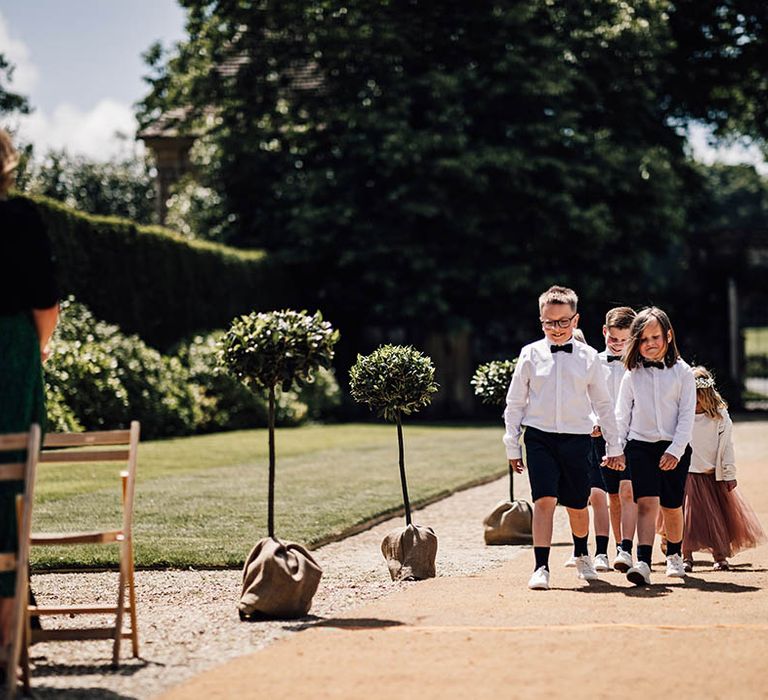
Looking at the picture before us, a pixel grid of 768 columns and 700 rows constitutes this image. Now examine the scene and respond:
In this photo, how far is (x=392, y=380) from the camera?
8.89 meters

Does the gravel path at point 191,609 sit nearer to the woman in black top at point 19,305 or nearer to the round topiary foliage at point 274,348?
the woman in black top at point 19,305

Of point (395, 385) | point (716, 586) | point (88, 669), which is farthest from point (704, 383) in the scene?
point (88, 669)

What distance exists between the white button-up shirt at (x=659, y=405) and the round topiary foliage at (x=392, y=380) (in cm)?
137

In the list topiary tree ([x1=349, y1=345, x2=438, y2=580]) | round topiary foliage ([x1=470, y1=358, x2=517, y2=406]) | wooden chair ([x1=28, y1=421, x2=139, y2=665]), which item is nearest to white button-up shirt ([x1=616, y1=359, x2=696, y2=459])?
topiary tree ([x1=349, y1=345, x2=438, y2=580])

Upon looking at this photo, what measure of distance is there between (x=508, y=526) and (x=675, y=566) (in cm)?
234

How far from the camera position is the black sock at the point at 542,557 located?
308 inches

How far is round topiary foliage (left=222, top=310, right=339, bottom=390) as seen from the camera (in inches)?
296

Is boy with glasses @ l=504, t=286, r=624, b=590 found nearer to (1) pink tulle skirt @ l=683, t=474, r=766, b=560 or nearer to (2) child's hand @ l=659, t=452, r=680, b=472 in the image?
(2) child's hand @ l=659, t=452, r=680, b=472

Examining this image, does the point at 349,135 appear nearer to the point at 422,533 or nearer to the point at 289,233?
the point at 289,233

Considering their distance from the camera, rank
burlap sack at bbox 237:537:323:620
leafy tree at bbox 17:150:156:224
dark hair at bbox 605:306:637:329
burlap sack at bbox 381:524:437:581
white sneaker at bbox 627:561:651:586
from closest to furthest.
→ burlap sack at bbox 237:537:323:620
white sneaker at bbox 627:561:651:586
burlap sack at bbox 381:524:437:581
dark hair at bbox 605:306:637:329
leafy tree at bbox 17:150:156:224

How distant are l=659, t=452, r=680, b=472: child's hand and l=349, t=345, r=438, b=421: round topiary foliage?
5.50 feet

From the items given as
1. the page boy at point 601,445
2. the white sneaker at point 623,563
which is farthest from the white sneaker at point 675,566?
the page boy at point 601,445

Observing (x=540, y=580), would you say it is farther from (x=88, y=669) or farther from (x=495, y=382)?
(x=495, y=382)

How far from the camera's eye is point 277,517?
38.5 feet
